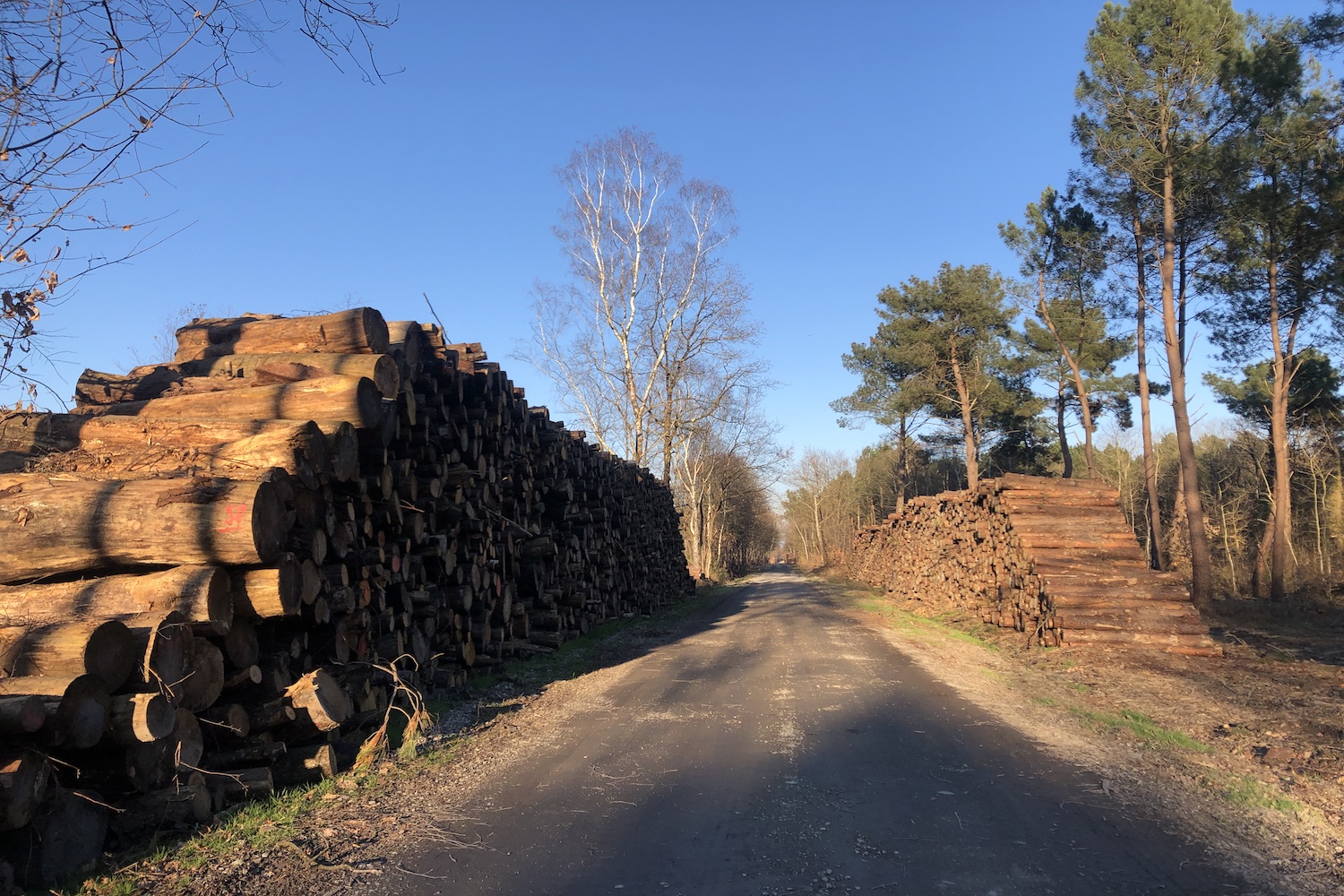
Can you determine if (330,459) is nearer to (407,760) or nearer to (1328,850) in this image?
(407,760)

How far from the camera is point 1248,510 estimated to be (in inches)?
1070

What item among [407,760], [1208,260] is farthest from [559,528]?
[1208,260]

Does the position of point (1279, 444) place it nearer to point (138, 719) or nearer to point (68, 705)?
point (138, 719)

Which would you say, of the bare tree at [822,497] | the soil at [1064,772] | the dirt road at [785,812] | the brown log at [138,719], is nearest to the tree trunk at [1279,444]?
the soil at [1064,772]

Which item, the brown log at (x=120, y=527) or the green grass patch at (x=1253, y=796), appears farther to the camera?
the brown log at (x=120, y=527)

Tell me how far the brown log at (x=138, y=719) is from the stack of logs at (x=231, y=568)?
0.01m

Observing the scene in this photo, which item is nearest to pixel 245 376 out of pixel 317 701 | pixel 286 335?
pixel 286 335

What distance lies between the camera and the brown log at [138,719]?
3814 millimetres

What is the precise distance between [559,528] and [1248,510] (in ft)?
86.3

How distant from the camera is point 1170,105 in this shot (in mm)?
17172

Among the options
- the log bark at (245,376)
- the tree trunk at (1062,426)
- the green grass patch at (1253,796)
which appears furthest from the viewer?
the tree trunk at (1062,426)

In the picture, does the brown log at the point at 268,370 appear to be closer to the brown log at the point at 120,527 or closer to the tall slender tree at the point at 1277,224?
the brown log at the point at 120,527

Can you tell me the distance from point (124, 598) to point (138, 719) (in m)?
1.02

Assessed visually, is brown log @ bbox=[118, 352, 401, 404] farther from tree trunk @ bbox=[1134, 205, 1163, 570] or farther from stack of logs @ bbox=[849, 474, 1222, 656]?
tree trunk @ bbox=[1134, 205, 1163, 570]
